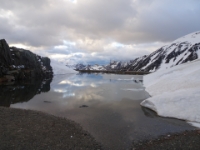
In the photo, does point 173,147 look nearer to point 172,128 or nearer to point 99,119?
point 172,128

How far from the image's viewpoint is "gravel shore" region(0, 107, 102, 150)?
952 centimetres

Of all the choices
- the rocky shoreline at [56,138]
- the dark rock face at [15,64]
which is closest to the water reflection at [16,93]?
the rocky shoreline at [56,138]

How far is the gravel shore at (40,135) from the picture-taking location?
9.52 m

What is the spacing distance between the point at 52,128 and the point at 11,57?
6168 centimetres

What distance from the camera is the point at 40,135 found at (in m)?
11.0

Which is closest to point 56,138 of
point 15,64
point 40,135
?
point 40,135

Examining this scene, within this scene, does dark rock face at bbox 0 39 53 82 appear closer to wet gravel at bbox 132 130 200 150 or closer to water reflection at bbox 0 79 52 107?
water reflection at bbox 0 79 52 107

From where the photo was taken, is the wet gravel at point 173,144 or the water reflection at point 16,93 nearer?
the wet gravel at point 173,144

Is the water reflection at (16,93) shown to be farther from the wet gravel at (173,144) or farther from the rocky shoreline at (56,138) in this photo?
the wet gravel at (173,144)

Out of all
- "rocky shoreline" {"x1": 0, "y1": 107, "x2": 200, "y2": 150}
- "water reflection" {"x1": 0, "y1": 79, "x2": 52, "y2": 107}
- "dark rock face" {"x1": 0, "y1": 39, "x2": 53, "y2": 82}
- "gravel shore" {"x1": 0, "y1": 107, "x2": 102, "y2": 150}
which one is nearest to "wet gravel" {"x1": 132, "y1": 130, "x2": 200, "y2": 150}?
"rocky shoreline" {"x1": 0, "y1": 107, "x2": 200, "y2": 150}

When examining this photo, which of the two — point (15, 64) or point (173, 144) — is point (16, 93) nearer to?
point (173, 144)

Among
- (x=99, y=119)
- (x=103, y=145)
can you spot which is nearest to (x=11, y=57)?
(x=99, y=119)

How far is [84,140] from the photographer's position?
10828 mm

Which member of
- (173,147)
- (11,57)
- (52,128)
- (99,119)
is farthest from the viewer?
(11,57)
